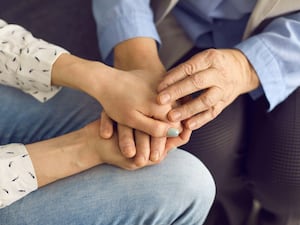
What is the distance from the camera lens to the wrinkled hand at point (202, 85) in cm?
89

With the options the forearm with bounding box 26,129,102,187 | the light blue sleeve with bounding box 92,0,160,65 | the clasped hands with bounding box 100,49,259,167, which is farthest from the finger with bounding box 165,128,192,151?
the light blue sleeve with bounding box 92,0,160,65

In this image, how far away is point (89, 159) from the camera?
892 millimetres

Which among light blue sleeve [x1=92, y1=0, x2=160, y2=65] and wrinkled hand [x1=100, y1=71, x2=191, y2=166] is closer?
wrinkled hand [x1=100, y1=71, x2=191, y2=166]

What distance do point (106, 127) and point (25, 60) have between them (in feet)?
0.52

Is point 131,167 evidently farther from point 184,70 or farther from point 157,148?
point 184,70

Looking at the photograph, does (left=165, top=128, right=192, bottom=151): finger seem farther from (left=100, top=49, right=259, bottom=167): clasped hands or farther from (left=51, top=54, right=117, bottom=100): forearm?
(left=51, top=54, right=117, bottom=100): forearm

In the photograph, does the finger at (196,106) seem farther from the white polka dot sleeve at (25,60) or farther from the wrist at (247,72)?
the white polka dot sleeve at (25,60)

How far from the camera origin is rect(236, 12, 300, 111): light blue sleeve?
0.99 meters

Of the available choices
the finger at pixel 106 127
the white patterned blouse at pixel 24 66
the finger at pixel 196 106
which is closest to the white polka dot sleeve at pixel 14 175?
the white patterned blouse at pixel 24 66

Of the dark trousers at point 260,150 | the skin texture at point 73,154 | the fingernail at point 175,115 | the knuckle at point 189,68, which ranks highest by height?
the knuckle at point 189,68

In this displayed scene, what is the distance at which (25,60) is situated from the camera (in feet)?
3.05

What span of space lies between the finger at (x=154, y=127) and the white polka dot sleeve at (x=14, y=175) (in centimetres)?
16

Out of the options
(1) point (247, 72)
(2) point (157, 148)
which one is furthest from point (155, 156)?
(1) point (247, 72)

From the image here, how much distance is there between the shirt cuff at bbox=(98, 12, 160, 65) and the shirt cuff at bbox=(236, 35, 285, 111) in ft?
0.51
